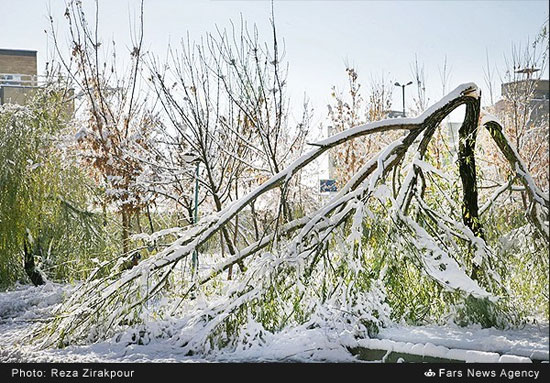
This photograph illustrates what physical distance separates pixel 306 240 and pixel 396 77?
3.24ft

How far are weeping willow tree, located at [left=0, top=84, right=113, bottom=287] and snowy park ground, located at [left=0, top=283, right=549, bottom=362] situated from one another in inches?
24.4

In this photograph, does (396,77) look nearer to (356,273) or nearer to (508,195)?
(508,195)

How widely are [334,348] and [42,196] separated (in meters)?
1.84

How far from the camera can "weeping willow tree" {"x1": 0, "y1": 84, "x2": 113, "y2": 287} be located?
3.64 meters

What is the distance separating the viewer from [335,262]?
290 cm

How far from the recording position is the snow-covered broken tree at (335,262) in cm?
281

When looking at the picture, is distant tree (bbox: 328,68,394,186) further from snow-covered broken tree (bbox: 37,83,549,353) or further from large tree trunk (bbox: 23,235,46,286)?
large tree trunk (bbox: 23,235,46,286)

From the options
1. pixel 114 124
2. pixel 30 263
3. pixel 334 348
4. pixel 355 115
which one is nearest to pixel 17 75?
pixel 114 124

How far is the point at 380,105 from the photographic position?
3545 millimetres

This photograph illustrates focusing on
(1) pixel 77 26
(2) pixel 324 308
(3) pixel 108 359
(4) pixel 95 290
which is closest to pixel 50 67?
(1) pixel 77 26

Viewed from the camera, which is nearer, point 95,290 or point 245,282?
point 245,282

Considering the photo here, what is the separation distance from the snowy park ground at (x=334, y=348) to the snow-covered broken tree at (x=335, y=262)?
5cm
